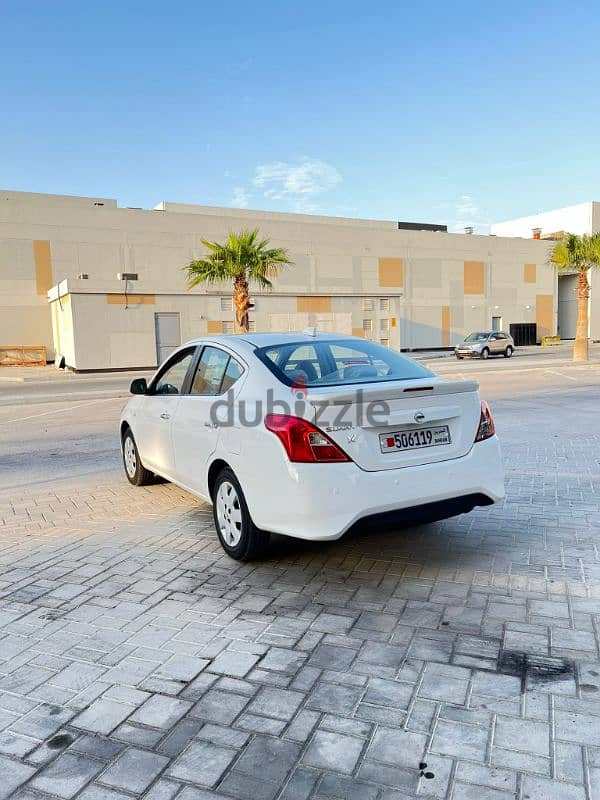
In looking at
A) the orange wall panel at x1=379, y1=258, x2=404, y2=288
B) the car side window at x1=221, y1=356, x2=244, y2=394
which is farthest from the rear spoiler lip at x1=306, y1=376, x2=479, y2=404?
the orange wall panel at x1=379, y1=258, x2=404, y2=288

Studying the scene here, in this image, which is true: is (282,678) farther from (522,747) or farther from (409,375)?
(409,375)

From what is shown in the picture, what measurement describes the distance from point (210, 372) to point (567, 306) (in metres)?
62.1

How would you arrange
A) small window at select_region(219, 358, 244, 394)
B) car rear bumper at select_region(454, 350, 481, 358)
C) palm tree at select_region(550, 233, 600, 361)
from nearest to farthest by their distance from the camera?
small window at select_region(219, 358, 244, 394) < palm tree at select_region(550, 233, 600, 361) < car rear bumper at select_region(454, 350, 481, 358)

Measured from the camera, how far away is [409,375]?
4668 mm

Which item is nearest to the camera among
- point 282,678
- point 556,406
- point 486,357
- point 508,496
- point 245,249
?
point 282,678

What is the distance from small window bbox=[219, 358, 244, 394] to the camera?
181 inches

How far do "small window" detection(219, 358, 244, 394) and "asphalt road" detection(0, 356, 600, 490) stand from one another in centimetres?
345

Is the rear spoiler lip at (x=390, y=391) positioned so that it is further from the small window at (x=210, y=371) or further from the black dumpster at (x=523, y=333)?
the black dumpster at (x=523, y=333)

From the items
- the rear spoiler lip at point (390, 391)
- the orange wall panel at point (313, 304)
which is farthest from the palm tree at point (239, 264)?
the rear spoiler lip at point (390, 391)

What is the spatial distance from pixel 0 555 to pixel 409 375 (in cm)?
340

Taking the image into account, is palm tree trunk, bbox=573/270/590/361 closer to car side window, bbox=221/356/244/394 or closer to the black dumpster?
the black dumpster

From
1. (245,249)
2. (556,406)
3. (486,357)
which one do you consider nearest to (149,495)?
(556,406)

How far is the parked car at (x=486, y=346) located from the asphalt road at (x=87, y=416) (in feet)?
40.2

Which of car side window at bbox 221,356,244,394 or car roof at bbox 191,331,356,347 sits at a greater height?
car roof at bbox 191,331,356,347
